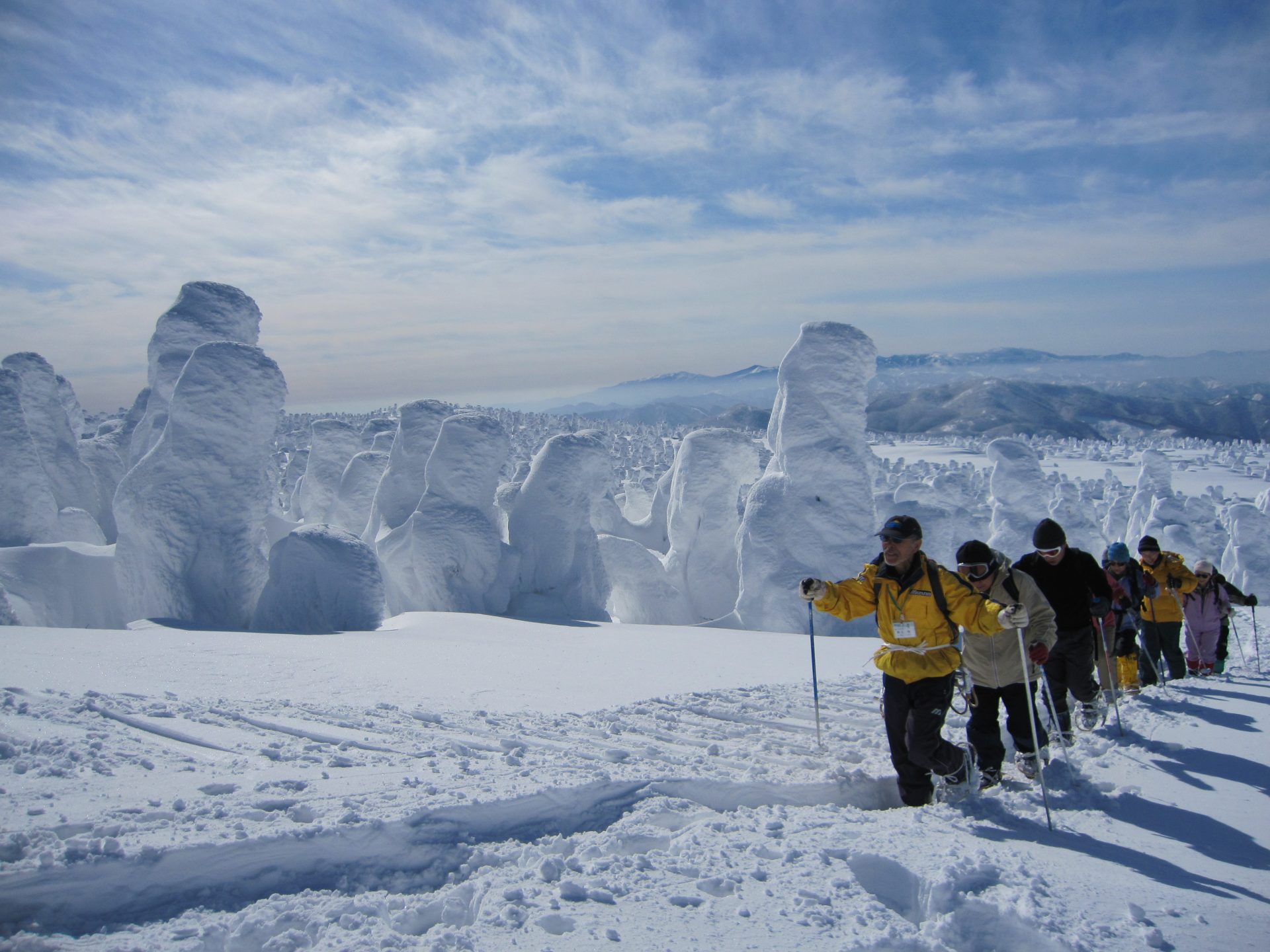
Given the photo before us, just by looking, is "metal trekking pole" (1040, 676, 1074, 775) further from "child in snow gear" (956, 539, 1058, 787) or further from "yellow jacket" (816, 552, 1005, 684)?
"yellow jacket" (816, 552, 1005, 684)

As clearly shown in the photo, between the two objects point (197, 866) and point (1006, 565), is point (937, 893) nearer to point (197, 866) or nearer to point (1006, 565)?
point (1006, 565)

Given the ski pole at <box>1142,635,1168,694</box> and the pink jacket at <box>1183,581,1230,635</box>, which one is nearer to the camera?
the ski pole at <box>1142,635,1168,694</box>

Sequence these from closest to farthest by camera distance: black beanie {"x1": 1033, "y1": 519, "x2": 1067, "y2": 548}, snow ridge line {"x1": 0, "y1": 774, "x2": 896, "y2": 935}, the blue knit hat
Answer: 1. snow ridge line {"x1": 0, "y1": 774, "x2": 896, "y2": 935}
2. black beanie {"x1": 1033, "y1": 519, "x2": 1067, "y2": 548}
3. the blue knit hat

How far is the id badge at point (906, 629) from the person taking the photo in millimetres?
3889

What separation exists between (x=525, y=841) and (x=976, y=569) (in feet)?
8.99

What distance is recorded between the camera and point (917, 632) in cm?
389

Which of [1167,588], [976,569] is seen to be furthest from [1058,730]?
[1167,588]

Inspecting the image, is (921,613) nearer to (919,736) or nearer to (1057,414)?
(919,736)

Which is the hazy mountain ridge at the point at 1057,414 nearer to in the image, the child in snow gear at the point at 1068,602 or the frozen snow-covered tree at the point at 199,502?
the frozen snow-covered tree at the point at 199,502

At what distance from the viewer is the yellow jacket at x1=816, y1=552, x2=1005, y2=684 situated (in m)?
3.83

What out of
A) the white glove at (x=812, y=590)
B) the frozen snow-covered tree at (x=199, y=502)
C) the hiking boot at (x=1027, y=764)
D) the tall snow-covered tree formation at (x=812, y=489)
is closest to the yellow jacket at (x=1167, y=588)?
the hiking boot at (x=1027, y=764)

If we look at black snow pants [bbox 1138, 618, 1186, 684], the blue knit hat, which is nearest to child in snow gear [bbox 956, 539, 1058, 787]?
the blue knit hat

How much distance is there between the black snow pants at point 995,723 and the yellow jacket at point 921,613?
66 centimetres

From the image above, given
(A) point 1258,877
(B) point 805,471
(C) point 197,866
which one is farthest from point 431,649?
(B) point 805,471
